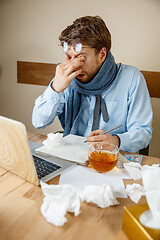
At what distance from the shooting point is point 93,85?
1.68m

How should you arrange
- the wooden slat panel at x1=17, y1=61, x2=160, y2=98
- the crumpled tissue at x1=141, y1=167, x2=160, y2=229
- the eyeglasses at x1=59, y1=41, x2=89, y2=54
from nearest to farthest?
the crumpled tissue at x1=141, y1=167, x2=160, y2=229 → the eyeglasses at x1=59, y1=41, x2=89, y2=54 → the wooden slat panel at x1=17, y1=61, x2=160, y2=98

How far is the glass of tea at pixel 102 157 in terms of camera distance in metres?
1.01

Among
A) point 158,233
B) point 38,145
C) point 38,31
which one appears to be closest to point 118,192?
point 158,233

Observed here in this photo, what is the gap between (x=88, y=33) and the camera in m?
1.57

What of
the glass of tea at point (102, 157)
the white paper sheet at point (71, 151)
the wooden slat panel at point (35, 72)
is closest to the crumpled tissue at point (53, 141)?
the white paper sheet at point (71, 151)

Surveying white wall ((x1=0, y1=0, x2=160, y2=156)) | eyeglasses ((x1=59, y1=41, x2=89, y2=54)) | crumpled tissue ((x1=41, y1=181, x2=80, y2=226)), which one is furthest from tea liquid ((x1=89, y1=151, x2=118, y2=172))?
white wall ((x1=0, y1=0, x2=160, y2=156))

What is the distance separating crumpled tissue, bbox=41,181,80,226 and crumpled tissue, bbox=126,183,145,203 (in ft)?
0.75

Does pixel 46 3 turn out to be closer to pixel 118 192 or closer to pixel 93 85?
pixel 93 85

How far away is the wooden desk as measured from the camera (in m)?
0.70

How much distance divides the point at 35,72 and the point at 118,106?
1712 millimetres

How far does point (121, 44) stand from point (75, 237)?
226 centimetres

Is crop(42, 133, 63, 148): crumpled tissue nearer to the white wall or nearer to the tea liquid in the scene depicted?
the tea liquid

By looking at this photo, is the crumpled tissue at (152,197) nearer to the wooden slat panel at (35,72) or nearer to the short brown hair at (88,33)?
the short brown hair at (88,33)

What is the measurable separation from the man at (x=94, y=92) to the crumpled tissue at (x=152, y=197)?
0.76 meters
